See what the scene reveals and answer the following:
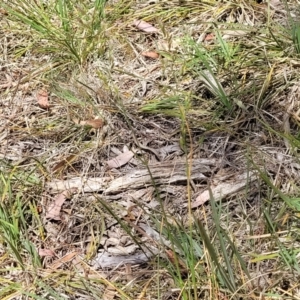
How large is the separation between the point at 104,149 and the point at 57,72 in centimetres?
53

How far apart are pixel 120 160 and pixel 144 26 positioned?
82 cm

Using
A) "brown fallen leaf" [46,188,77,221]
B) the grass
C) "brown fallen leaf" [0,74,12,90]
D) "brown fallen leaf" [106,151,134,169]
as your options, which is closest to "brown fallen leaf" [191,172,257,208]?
the grass

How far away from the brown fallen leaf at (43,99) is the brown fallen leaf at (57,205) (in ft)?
1.62

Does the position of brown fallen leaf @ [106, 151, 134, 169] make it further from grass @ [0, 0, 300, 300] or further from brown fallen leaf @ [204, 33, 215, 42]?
brown fallen leaf @ [204, 33, 215, 42]

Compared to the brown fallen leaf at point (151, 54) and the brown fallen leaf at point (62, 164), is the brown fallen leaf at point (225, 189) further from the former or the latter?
the brown fallen leaf at point (151, 54)

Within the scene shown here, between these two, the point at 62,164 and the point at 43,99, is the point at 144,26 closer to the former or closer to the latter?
the point at 43,99

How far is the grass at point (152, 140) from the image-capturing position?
1.76 meters

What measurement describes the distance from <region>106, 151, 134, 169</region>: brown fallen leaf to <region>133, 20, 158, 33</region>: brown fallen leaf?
76 centimetres

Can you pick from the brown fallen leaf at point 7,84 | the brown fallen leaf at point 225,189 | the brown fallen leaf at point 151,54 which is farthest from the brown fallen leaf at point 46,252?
the brown fallen leaf at point 151,54

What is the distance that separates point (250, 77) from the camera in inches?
93.0

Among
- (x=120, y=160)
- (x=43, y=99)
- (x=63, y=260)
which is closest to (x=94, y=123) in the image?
(x=120, y=160)

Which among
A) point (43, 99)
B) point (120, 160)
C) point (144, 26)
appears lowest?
point (120, 160)

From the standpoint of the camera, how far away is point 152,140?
225 centimetres

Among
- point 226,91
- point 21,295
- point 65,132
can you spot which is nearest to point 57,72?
point 65,132
